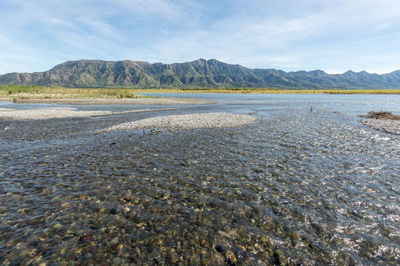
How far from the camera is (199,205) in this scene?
10.1 m

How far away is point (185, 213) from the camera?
370 inches

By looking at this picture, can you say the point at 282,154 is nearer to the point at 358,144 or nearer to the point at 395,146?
the point at 358,144

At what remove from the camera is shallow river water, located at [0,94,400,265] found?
281 inches

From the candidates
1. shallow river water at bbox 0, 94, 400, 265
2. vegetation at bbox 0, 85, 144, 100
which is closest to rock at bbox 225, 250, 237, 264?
shallow river water at bbox 0, 94, 400, 265

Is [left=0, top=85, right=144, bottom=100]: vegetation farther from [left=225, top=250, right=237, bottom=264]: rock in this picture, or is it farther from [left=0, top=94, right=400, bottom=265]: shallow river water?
[left=225, top=250, right=237, bottom=264]: rock

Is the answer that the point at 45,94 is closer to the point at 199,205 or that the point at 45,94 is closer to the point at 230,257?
the point at 199,205

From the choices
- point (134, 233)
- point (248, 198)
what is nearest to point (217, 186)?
point (248, 198)

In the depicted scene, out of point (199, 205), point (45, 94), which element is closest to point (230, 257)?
point (199, 205)

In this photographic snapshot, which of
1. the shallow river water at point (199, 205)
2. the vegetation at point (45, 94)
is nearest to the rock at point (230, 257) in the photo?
the shallow river water at point (199, 205)

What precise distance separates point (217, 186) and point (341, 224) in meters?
6.08

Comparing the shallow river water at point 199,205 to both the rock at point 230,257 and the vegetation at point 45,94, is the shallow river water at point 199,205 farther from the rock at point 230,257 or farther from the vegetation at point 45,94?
the vegetation at point 45,94

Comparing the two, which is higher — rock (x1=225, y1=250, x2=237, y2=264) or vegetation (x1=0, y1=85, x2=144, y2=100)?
vegetation (x1=0, y1=85, x2=144, y2=100)

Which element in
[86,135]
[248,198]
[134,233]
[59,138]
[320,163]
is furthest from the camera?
[86,135]

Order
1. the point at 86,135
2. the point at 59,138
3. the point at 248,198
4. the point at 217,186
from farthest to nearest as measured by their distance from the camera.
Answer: the point at 86,135
the point at 59,138
the point at 217,186
the point at 248,198
